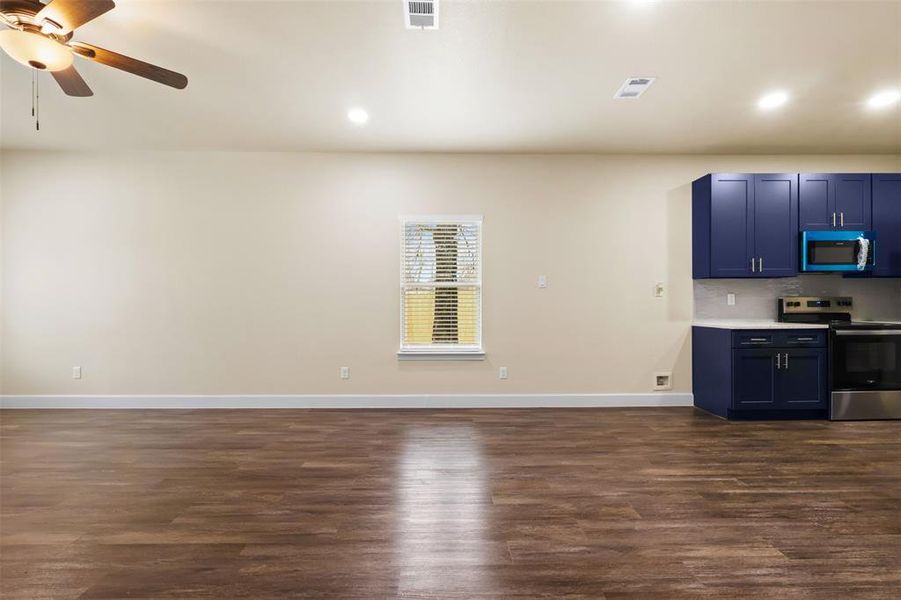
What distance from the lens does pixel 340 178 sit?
16.6 ft

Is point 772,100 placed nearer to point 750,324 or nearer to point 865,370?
point 750,324

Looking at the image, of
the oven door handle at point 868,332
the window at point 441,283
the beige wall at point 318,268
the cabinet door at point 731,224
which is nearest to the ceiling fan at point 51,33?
the beige wall at point 318,268

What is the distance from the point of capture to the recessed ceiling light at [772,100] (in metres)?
3.60

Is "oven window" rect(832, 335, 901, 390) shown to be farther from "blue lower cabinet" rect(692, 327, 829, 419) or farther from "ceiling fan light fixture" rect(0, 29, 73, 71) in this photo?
"ceiling fan light fixture" rect(0, 29, 73, 71)

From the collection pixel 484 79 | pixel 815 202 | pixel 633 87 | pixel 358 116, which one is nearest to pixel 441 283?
pixel 358 116

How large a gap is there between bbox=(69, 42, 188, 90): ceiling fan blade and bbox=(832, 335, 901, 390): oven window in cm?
598

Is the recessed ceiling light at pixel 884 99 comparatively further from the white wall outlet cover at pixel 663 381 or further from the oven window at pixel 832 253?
the white wall outlet cover at pixel 663 381

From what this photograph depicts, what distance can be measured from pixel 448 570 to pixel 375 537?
46 centimetres

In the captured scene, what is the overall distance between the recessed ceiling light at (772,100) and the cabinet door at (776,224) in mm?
1058

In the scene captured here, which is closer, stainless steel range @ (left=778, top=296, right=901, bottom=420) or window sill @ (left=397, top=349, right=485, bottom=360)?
stainless steel range @ (left=778, top=296, right=901, bottom=420)

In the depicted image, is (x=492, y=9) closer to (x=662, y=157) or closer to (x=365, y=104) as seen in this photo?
(x=365, y=104)

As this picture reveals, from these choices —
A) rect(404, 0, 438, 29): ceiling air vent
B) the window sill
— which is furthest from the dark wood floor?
rect(404, 0, 438, 29): ceiling air vent

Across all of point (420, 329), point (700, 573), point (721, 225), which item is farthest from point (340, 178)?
point (700, 573)

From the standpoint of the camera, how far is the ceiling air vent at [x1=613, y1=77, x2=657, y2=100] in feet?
11.0
